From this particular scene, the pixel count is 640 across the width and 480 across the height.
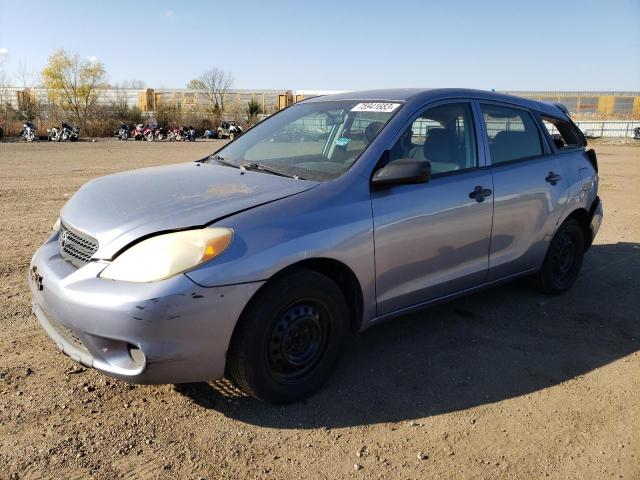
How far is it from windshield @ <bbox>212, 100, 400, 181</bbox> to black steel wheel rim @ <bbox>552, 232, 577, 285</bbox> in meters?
2.26

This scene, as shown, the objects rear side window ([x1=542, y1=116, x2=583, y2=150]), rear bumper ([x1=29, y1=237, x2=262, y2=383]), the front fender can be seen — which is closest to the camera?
rear bumper ([x1=29, y1=237, x2=262, y2=383])

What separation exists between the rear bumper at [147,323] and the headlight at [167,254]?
5 centimetres

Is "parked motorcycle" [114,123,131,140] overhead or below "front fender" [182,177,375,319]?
overhead

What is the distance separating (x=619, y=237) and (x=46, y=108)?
3965cm

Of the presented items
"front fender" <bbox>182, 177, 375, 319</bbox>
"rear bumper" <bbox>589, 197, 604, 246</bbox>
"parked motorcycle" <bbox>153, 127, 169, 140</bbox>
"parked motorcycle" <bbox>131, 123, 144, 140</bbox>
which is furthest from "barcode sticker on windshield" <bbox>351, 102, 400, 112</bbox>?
"parked motorcycle" <bbox>131, 123, 144, 140</bbox>

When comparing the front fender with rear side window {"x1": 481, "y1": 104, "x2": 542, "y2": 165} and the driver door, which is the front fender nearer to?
the driver door

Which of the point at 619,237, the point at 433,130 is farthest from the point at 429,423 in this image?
the point at 619,237

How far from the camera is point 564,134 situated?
17.0ft

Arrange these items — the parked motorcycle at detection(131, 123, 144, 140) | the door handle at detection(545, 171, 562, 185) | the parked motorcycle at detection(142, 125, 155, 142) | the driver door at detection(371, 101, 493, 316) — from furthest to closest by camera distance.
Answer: the parked motorcycle at detection(131, 123, 144, 140), the parked motorcycle at detection(142, 125, 155, 142), the door handle at detection(545, 171, 562, 185), the driver door at detection(371, 101, 493, 316)

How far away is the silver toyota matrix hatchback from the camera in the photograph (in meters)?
2.61

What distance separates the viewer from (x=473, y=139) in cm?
405

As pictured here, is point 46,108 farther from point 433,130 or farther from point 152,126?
point 433,130

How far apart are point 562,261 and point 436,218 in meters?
2.10

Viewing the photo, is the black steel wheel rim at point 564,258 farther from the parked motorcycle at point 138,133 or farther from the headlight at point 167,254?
the parked motorcycle at point 138,133
